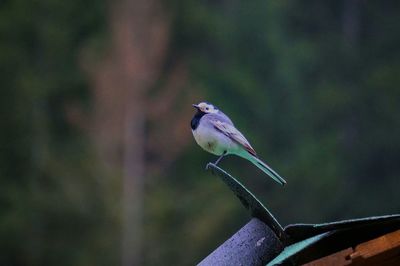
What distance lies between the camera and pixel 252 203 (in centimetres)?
476

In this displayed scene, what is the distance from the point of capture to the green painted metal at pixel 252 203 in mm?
4719

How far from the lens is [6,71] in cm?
2881

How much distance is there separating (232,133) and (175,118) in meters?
17.6

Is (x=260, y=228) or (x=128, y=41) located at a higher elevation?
(x=128, y=41)

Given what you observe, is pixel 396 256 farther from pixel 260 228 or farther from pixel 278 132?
pixel 278 132

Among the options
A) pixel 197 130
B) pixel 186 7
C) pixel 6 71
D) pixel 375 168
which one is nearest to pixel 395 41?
pixel 375 168

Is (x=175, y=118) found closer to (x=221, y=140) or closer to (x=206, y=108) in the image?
(x=206, y=108)

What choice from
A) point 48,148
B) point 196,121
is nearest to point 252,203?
point 196,121

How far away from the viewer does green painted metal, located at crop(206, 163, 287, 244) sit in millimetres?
4719

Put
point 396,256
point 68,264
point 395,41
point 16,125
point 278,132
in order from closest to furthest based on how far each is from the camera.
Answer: point 396,256
point 68,264
point 16,125
point 278,132
point 395,41

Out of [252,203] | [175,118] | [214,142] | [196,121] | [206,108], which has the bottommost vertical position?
[252,203]

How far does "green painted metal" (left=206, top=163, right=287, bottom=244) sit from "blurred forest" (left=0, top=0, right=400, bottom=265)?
18.3 metres

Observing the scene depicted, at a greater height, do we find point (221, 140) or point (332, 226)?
point (221, 140)

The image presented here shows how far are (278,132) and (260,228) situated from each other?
25040 mm
